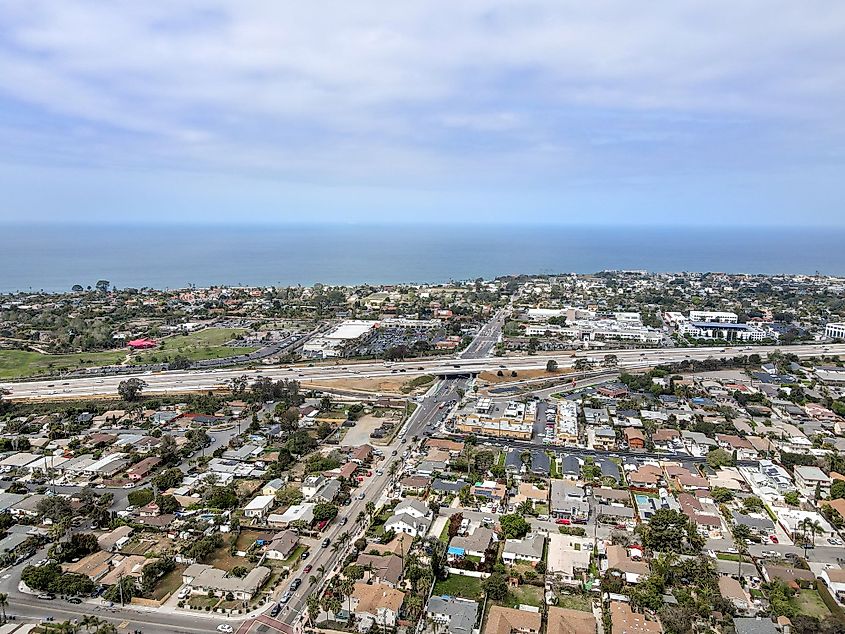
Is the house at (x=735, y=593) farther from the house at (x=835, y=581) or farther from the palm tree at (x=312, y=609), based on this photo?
the palm tree at (x=312, y=609)

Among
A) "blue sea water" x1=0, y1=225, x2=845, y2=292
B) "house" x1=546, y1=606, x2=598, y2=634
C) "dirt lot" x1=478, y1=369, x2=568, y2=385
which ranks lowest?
"house" x1=546, y1=606, x2=598, y2=634

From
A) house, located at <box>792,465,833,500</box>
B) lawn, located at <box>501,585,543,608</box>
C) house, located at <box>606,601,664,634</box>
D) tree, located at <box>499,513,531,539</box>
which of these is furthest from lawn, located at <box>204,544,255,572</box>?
house, located at <box>792,465,833,500</box>

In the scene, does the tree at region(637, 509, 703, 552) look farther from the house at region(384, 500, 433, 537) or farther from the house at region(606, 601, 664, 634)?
the house at region(384, 500, 433, 537)

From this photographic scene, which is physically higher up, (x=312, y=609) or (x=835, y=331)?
(x=835, y=331)

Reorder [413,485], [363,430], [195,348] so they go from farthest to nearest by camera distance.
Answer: [195,348]
[363,430]
[413,485]

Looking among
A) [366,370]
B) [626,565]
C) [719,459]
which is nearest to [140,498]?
[626,565]

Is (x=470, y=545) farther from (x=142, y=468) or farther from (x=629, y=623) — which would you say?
(x=142, y=468)

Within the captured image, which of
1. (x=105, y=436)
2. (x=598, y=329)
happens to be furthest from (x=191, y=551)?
(x=598, y=329)
